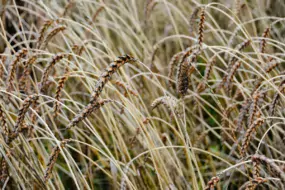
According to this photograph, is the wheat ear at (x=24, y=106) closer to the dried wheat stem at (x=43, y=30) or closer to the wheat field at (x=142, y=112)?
the wheat field at (x=142, y=112)

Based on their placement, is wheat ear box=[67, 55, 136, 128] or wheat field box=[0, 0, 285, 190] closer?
wheat ear box=[67, 55, 136, 128]

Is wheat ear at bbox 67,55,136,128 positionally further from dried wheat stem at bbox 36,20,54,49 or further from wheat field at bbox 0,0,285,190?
dried wheat stem at bbox 36,20,54,49

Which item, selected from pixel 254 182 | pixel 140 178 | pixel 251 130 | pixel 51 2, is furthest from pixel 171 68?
pixel 51 2

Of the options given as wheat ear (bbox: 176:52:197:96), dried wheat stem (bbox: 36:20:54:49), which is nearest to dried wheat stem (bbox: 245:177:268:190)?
wheat ear (bbox: 176:52:197:96)

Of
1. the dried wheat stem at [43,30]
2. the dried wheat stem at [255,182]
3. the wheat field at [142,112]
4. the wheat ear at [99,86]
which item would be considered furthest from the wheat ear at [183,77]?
the dried wheat stem at [43,30]

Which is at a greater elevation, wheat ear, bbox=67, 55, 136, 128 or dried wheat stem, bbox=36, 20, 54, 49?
dried wheat stem, bbox=36, 20, 54, 49

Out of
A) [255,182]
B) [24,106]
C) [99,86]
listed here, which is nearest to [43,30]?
[24,106]

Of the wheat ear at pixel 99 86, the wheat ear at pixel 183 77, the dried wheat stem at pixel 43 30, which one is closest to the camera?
the wheat ear at pixel 99 86

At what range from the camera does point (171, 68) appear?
194cm

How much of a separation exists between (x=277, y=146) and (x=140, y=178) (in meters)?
0.87

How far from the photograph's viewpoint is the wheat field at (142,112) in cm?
157

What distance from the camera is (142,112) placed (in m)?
2.25

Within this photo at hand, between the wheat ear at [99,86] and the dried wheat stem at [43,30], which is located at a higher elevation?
the dried wheat stem at [43,30]

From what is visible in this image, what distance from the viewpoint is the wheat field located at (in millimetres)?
1573
